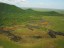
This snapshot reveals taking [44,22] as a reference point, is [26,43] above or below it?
below

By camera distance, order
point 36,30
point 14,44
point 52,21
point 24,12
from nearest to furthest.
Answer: point 14,44
point 36,30
point 52,21
point 24,12

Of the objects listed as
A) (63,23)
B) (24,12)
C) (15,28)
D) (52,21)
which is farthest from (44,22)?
(24,12)

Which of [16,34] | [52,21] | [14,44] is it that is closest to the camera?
[14,44]

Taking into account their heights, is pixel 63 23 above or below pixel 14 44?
above

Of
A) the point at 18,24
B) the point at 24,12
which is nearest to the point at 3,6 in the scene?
the point at 24,12

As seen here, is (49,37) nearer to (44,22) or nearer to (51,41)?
(51,41)

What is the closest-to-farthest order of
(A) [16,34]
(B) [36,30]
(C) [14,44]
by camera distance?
1. (C) [14,44]
2. (A) [16,34]
3. (B) [36,30]

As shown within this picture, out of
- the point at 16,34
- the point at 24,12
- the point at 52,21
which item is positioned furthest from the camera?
the point at 24,12

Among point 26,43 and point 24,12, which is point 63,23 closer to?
point 26,43

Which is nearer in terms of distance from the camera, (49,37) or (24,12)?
(49,37)
